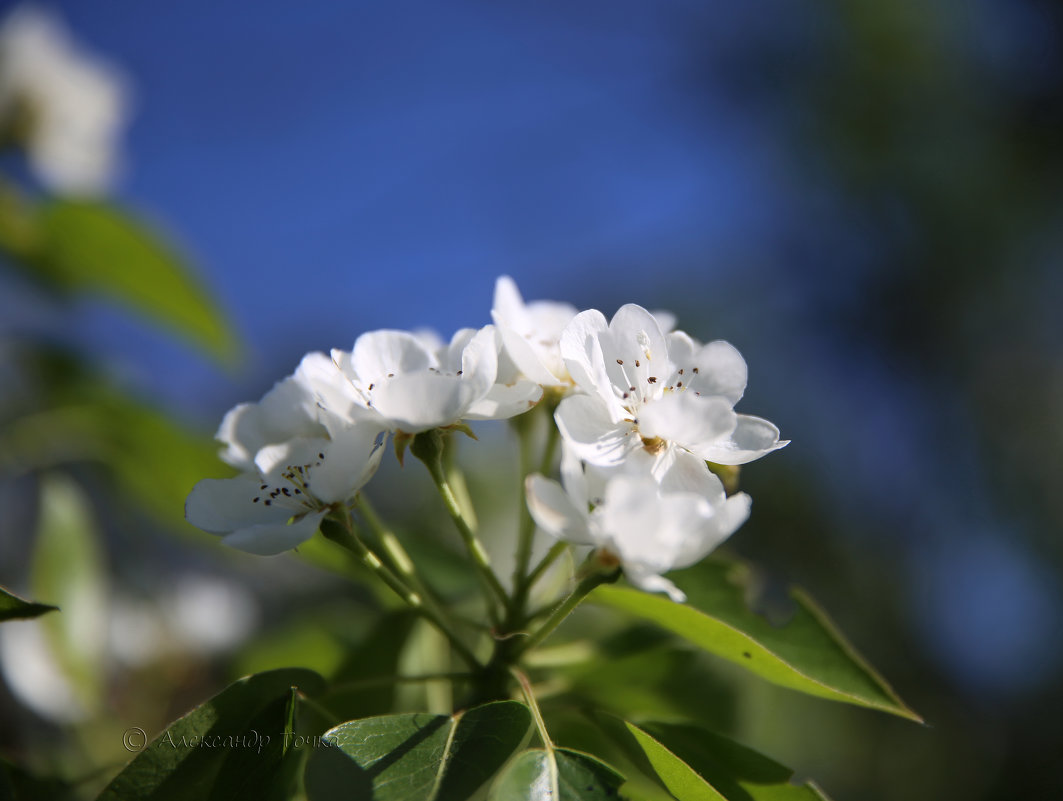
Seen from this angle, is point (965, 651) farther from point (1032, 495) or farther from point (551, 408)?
point (551, 408)

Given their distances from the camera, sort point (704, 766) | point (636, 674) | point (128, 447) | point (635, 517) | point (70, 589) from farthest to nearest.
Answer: point (128, 447) → point (70, 589) → point (636, 674) → point (704, 766) → point (635, 517)

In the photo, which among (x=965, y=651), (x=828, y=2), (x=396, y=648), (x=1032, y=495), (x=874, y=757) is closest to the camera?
(x=396, y=648)

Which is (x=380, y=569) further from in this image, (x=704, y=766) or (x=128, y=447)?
(x=128, y=447)

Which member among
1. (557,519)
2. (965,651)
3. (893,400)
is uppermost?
(557,519)

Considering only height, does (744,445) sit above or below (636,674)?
above

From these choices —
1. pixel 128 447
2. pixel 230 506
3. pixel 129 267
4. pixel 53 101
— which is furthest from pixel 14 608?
pixel 53 101

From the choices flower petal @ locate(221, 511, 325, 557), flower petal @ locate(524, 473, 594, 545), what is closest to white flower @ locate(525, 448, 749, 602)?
flower petal @ locate(524, 473, 594, 545)

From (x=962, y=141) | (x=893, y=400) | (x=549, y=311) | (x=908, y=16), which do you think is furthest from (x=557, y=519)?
(x=908, y=16)

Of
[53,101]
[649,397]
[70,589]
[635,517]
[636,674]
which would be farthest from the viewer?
[53,101]
